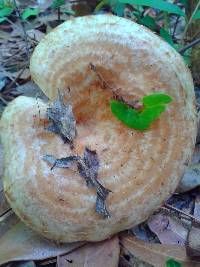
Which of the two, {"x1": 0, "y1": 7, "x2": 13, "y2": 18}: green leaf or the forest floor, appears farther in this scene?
{"x1": 0, "y1": 7, "x2": 13, "y2": 18}: green leaf

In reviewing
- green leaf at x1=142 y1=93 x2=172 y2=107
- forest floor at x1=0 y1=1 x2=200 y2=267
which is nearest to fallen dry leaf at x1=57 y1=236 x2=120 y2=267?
forest floor at x1=0 y1=1 x2=200 y2=267

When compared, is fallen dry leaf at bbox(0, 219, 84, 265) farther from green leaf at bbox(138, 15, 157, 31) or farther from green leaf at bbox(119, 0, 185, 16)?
green leaf at bbox(138, 15, 157, 31)

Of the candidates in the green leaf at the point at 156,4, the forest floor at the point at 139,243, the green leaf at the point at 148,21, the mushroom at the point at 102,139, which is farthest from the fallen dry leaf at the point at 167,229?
the green leaf at the point at 148,21

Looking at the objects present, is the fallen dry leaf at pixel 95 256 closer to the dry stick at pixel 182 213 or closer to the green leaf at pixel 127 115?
the dry stick at pixel 182 213

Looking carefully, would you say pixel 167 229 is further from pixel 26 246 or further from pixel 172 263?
pixel 26 246

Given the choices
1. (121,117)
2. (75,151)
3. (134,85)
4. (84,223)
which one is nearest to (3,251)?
(84,223)

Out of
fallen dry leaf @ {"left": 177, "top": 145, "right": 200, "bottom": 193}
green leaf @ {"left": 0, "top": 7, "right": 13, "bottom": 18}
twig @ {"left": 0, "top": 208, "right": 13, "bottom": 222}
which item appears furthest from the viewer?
green leaf @ {"left": 0, "top": 7, "right": 13, "bottom": 18}
